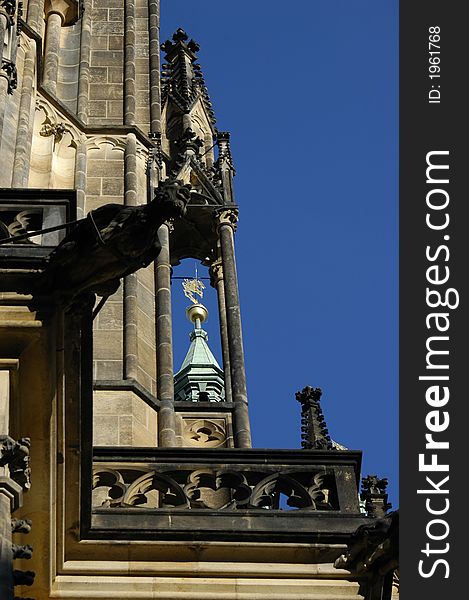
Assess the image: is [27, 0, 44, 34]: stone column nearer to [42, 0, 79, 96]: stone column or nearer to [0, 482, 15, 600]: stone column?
[42, 0, 79, 96]: stone column

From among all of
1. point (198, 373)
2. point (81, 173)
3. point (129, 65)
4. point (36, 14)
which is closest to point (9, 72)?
point (81, 173)

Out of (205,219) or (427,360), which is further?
(205,219)

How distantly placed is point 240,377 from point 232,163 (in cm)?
355

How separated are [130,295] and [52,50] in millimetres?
4368

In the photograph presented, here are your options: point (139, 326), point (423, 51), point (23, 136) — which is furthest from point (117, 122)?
point (423, 51)

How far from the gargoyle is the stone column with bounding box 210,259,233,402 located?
528 centimetres

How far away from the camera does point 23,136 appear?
1592cm

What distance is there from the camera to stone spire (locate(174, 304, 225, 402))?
65.9 feet

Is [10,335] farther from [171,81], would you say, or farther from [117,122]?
[171,81]

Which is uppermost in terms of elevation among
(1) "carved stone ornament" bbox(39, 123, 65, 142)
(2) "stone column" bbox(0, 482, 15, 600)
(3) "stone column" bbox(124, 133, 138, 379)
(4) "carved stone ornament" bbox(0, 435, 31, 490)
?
(1) "carved stone ornament" bbox(39, 123, 65, 142)

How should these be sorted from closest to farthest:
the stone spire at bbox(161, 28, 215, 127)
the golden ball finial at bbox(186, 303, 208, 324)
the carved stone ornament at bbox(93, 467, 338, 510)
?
the carved stone ornament at bbox(93, 467, 338, 510), the stone spire at bbox(161, 28, 215, 127), the golden ball finial at bbox(186, 303, 208, 324)

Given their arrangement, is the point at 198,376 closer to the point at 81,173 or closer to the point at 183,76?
the point at 183,76

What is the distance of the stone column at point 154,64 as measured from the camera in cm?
1822

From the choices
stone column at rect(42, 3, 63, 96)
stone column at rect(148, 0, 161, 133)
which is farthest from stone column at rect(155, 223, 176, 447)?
stone column at rect(42, 3, 63, 96)
